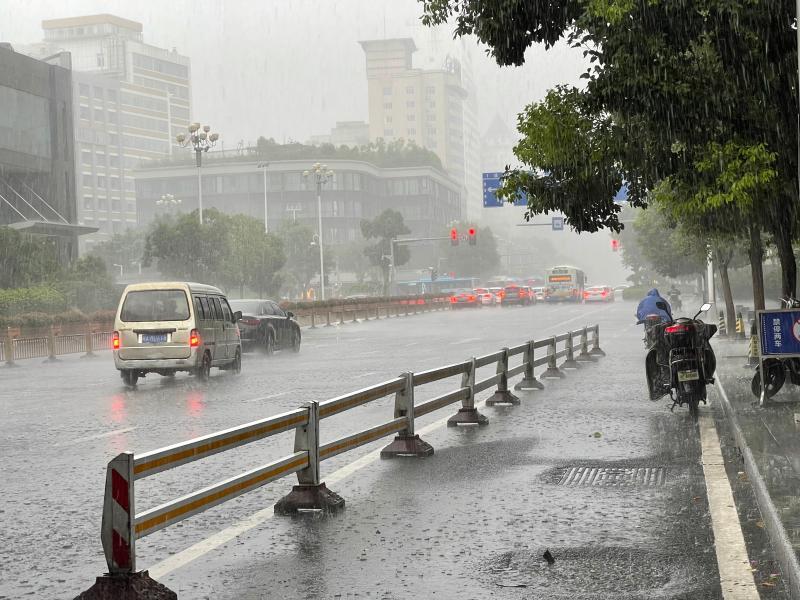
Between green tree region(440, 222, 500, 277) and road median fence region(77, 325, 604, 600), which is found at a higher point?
green tree region(440, 222, 500, 277)

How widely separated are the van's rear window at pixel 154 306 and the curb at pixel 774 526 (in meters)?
13.2

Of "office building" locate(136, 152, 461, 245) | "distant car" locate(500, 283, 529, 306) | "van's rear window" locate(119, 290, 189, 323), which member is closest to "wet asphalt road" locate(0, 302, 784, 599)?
"van's rear window" locate(119, 290, 189, 323)

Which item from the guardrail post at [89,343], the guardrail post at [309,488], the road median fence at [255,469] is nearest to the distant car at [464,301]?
the guardrail post at [89,343]

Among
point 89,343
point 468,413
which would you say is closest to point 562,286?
point 89,343

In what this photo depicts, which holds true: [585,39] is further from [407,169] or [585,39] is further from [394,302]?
[407,169]

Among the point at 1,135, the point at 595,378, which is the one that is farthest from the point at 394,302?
the point at 595,378

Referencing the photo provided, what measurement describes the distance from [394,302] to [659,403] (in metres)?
58.8

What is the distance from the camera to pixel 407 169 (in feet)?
599

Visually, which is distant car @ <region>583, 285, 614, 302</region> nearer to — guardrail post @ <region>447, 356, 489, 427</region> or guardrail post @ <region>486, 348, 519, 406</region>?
guardrail post @ <region>486, 348, 519, 406</region>

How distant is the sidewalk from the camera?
23.2ft

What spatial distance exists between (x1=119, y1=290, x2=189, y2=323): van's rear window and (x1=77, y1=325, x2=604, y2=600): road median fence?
854cm

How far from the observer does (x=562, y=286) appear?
307 feet

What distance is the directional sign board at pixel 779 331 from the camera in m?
11.8

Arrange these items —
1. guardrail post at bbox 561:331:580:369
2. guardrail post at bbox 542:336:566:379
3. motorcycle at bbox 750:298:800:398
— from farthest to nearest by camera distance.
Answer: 1. guardrail post at bbox 561:331:580:369
2. guardrail post at bbox 542:336:566:379
3. motorcycle at bbox 750:298:800:398
